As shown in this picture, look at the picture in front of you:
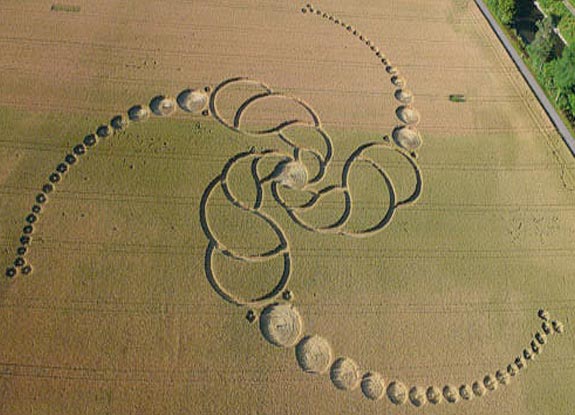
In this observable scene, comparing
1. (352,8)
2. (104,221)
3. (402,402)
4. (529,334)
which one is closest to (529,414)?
(529,334)

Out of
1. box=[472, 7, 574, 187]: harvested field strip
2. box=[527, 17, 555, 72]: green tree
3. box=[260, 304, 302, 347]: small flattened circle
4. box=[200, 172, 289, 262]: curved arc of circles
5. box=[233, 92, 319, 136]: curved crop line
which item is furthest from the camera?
box=[527, 17, 555, 72]: green tree

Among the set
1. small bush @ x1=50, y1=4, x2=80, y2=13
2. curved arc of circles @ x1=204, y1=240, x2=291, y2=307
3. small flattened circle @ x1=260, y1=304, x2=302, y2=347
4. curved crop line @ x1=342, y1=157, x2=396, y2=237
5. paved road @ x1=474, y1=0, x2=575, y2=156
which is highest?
paved road @ x1=474, y1=0, x2=575, y2=156

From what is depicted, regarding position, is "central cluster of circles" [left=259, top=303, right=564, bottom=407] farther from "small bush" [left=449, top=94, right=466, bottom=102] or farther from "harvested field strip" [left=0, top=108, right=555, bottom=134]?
"small bush" [left=449, top=94, right=466, bottom=102]

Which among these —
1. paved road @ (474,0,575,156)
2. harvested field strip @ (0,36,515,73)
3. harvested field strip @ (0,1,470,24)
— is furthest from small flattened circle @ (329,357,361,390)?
harvested field strip @ (0,1,470,24)

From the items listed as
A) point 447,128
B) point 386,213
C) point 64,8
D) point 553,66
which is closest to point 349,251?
point 386,213

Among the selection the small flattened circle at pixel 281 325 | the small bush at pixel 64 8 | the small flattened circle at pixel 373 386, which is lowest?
the small flattened circle at pixel 373 386

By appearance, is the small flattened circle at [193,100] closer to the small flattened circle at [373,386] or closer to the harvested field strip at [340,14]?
the harvested field strip at [340,14]

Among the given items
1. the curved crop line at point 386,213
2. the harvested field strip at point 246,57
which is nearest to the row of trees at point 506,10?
the harvested field strip at point 246,57
